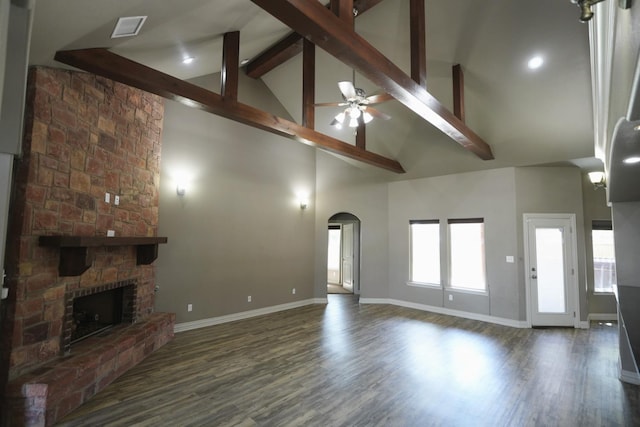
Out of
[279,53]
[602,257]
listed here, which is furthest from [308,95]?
[602,257]

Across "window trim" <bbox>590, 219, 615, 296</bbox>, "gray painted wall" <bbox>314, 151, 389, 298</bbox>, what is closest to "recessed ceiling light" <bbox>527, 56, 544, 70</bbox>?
"gray painted wall" <bbox>314, 151, 389, 298</bbox>

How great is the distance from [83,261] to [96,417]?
1398mm

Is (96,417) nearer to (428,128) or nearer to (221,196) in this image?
(221,196)

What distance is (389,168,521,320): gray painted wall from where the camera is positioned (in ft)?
19.4

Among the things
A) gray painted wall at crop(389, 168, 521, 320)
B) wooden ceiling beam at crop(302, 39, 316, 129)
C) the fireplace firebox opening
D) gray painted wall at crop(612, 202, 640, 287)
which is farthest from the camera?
gray painted wall at crop(389, 168, 521, 320)

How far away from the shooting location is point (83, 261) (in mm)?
3133

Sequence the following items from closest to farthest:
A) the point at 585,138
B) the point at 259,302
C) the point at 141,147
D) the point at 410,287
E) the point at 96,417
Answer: the point at 96,417, the point at 141,147, the point at 585,138, the point at 259,302, the point at 410,287

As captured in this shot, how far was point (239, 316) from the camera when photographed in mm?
5914

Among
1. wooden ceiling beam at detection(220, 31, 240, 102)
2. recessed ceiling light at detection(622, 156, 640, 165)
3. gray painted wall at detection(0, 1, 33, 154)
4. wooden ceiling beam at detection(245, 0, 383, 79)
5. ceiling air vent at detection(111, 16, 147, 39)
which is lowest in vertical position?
gray painted wall at detection(0, 1, 33, 154)

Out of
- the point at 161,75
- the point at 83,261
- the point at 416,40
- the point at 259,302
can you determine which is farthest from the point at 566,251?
the point at 83,261

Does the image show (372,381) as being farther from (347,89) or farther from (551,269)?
(551,269)

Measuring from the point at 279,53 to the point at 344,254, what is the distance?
248 inches

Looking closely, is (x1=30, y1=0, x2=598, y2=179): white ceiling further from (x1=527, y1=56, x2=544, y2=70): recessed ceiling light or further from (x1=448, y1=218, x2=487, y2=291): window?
(x1=448, y1=218, x2=487, y2=291): window

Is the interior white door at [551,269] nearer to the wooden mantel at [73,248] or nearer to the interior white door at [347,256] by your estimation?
the interior white door at [347,256]
